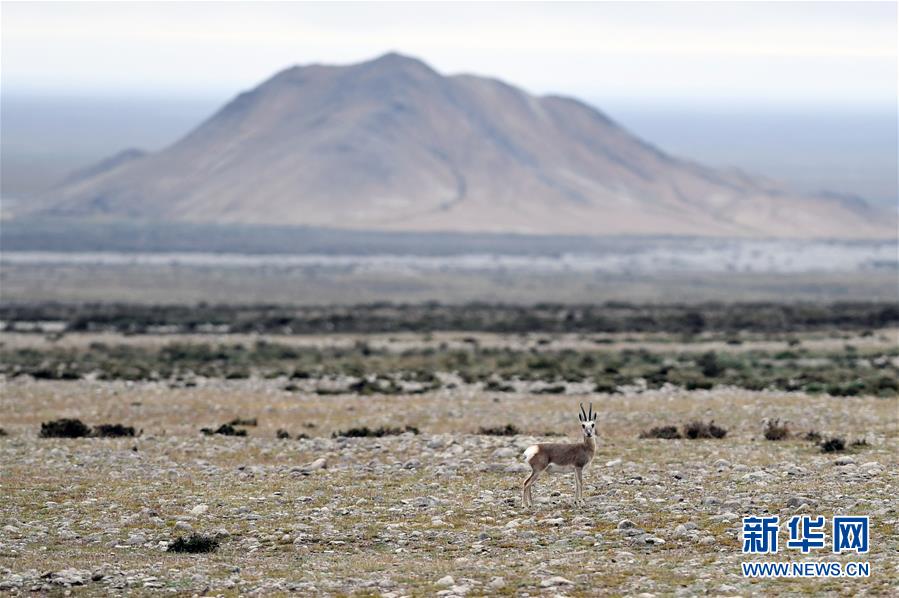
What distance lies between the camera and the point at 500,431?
74.6ft

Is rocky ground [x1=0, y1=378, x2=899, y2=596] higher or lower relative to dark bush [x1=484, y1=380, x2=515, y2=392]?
higher

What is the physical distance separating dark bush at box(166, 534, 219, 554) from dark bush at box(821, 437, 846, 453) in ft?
31.4

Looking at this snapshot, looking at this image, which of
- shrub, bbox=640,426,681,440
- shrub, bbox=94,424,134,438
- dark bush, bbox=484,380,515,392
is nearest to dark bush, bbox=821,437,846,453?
shrub, bbox=640,426,681,440

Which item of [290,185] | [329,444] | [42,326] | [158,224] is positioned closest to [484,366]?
[329,444]

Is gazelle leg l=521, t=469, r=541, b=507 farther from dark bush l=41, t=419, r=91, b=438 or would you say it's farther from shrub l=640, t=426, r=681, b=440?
dark bush l=41, t=419, r=91, b=438

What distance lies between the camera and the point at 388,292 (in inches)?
4107

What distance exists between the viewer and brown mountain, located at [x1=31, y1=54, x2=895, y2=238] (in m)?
171

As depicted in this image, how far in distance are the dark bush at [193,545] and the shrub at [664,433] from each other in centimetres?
961

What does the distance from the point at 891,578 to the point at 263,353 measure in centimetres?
3348

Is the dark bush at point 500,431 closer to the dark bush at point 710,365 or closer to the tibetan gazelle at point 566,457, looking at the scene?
the tibetan gazelle at point 566,457

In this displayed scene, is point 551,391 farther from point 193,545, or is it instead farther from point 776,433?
point 193,545

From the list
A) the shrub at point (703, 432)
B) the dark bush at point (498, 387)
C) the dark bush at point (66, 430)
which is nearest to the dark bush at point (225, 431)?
the dark bush at point (66, 430)

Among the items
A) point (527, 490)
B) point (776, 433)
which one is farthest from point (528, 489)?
point (776, 433)

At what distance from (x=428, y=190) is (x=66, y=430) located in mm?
158439
